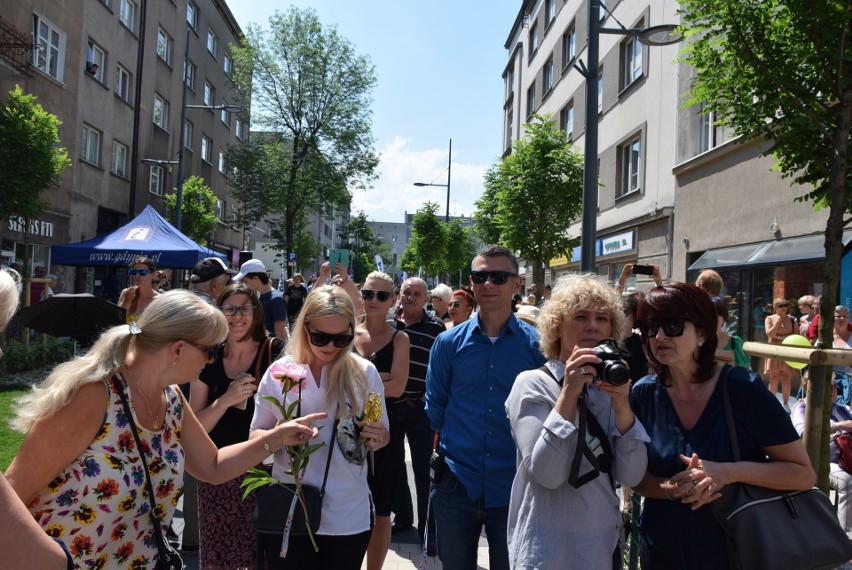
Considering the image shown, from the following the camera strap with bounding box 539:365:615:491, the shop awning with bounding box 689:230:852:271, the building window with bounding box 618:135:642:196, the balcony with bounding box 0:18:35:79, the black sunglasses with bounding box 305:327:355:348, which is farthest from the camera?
the building window with bounding box 618:135:642:196

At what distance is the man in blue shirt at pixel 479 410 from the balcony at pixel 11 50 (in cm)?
1618

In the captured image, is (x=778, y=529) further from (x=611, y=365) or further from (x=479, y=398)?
(x=479, y=398)

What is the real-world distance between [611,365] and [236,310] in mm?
2398

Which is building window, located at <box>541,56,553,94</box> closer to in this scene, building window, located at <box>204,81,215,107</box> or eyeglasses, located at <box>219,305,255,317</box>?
building window, located at <box>204,81,215,107</box>

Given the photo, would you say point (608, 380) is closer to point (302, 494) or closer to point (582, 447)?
point (582, 447)

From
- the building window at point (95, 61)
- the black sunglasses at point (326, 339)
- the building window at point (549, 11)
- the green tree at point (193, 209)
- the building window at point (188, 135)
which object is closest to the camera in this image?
the black sunglasses at point (326, 339)

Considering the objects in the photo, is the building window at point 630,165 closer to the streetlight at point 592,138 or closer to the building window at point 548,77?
the building window at point 548,77

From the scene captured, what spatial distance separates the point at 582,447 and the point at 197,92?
117 ft

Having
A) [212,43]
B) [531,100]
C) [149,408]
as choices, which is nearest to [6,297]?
[149,408]

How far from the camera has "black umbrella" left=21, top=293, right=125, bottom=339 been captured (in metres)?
7.84

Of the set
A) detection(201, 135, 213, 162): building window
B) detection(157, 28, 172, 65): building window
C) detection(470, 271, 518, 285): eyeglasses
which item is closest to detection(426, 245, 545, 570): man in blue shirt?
detection(470, 271, 518, 285): eyeglasses

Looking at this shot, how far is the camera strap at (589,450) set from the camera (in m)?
2.17

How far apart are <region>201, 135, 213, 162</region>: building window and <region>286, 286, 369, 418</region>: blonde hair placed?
34870 millimetres

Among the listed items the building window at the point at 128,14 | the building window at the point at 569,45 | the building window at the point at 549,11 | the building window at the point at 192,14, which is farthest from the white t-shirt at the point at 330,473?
the building window at the point at 192,14
